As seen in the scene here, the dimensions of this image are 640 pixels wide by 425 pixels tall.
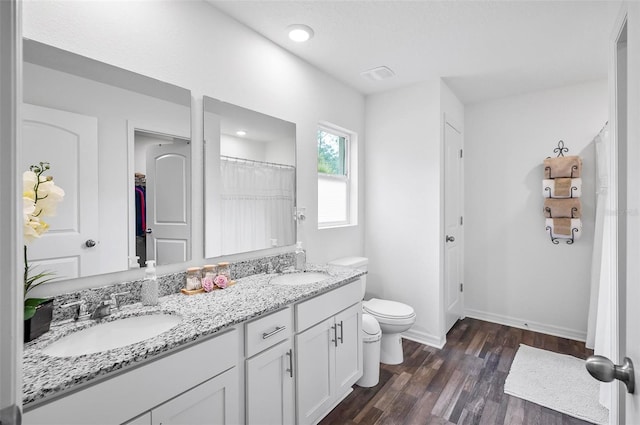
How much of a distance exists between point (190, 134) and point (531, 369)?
303cm

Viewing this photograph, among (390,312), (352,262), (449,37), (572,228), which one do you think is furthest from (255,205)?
(572,228)

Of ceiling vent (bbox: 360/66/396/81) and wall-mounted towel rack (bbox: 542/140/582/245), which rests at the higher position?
ceiling vent (bbox: 360/66/396/81)

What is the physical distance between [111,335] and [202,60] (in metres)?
1.49

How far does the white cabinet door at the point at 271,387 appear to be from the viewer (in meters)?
1.37

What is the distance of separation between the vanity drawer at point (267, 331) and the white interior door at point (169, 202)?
613 mm

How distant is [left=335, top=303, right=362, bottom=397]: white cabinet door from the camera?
76.7 inches

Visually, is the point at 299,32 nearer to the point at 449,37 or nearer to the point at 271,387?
the point at 449,37

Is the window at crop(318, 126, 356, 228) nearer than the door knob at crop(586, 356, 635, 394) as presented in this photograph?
No

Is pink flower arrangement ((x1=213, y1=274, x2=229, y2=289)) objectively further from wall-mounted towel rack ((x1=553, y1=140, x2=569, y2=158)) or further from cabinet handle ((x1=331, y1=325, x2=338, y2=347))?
wall-mounted towel rack ((x1=553, y1=140, x2=569, y2=158))

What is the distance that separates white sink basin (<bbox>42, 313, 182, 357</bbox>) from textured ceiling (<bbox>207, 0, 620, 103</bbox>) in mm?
1766

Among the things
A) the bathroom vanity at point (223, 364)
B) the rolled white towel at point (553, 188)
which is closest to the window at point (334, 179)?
the bathroom vanity at point (223, 364)

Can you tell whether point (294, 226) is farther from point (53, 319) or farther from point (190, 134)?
point (53, 319)

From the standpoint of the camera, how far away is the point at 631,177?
24.7 inches

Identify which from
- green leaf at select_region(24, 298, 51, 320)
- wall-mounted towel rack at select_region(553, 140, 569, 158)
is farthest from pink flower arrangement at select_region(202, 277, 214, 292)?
wall-mounted towel rack at select_region(553, 140, 569, 158)
